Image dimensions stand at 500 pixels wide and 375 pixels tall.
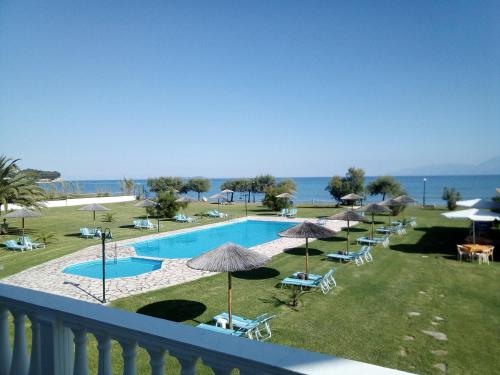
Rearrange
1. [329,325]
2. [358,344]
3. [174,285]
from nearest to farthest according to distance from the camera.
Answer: [358,344] < [329,325] < [174,285]

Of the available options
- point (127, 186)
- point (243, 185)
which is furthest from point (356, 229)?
point (243, 185)

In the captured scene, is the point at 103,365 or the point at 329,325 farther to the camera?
the point at 329,325

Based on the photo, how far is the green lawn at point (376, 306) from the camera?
6.65 m

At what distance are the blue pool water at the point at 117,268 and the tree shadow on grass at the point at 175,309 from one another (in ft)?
14.0

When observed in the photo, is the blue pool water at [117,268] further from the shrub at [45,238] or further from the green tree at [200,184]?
the green tree at [200,184]

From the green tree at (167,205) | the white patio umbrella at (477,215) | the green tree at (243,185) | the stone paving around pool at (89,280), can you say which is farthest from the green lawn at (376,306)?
the green tree at (243,185)

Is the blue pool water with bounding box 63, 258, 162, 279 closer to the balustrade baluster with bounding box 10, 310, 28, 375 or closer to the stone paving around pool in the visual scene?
the stone paving around pool

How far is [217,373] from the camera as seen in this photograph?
157 cm

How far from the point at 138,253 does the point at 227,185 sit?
4898 cm

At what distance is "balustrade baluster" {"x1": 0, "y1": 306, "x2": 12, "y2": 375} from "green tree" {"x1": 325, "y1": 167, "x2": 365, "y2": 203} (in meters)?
34.7

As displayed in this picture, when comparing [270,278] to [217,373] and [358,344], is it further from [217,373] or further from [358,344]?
[217,373]

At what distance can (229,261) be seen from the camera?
7.88 metres

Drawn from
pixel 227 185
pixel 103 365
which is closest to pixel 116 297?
pixel 103 365

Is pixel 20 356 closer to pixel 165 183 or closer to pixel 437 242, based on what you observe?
pixel 437 242
